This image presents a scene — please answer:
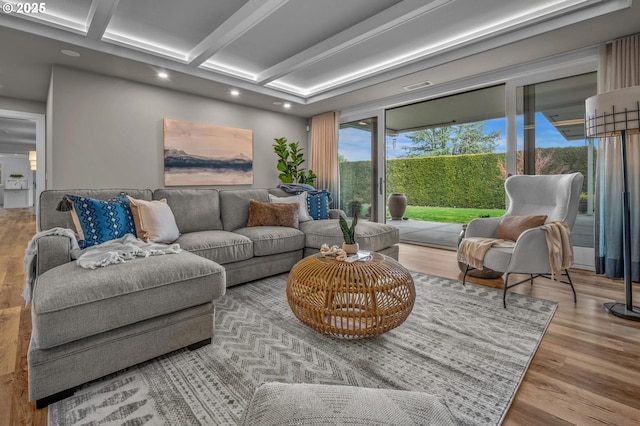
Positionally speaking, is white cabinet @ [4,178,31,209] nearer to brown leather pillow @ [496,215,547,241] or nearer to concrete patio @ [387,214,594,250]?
concrete patio @ [387,214,594,250]

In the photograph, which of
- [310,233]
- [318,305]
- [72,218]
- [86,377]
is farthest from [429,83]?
[86,377]

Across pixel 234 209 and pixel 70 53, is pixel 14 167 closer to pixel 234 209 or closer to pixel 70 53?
pixel 70 53

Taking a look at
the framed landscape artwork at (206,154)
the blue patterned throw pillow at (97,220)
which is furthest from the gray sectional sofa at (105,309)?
the framed landscape artwork at (206,154)

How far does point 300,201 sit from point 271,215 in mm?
513

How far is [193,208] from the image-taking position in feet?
10.4

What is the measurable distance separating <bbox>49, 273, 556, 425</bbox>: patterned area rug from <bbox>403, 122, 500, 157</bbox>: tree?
572 centimetres

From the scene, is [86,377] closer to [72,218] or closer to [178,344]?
[178,344]

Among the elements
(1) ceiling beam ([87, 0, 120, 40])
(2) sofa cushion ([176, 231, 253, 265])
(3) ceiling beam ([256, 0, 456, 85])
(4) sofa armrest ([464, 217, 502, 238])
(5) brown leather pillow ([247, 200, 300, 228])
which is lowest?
(2) sofa cushion ([176, 231, 253, 265])

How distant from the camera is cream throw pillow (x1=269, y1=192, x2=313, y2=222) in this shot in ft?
12.4

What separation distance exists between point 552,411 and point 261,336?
1.49 m

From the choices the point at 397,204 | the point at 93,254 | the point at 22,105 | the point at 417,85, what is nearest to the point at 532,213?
the point at 417,85

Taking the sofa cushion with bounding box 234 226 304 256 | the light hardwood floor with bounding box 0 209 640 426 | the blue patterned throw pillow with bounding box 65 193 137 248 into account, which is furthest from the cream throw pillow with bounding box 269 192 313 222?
the light hardwood floor with bounding box 0 209 640 426

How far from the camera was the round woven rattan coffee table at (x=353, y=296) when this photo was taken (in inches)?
67.3

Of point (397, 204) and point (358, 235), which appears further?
point (397, 204)
